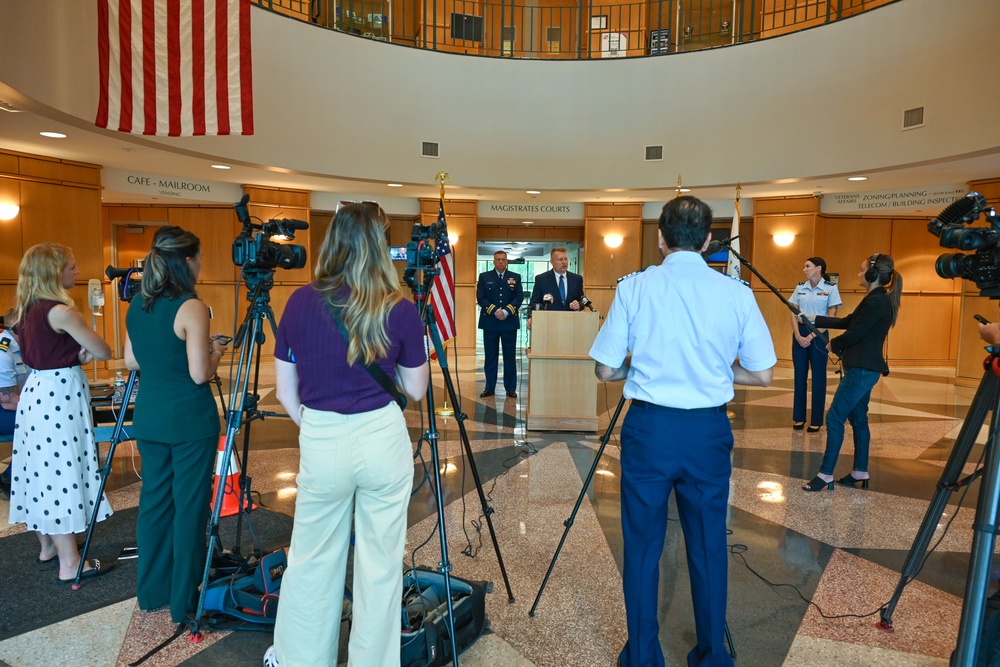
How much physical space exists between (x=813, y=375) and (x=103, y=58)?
24.2 ft

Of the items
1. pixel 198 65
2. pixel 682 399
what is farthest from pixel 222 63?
pixel 682 399

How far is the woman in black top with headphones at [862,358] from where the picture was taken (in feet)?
14.3

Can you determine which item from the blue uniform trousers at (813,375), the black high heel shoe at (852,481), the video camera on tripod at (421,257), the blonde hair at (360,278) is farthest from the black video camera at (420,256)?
the blue uniform trousers at (813,375)

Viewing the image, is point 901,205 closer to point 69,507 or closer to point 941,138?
point 941,138

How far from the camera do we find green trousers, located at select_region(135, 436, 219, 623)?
8.43 ft

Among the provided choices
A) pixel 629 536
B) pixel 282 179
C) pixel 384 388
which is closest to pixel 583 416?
pixel 629 536

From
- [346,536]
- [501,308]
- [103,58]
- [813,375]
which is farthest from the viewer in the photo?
[501,308]

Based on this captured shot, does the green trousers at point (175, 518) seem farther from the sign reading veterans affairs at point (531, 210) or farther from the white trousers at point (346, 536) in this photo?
the sign reading veterans affairs at point (531, 210)

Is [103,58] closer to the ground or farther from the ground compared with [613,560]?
farther from the ground

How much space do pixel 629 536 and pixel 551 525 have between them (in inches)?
66.2

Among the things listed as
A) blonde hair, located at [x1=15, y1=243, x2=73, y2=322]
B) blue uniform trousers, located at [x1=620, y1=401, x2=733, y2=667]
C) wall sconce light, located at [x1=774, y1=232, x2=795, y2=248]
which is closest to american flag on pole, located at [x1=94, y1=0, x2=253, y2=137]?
blonde hair, located at [x1=15, y1=243, x2=73, y2=322]

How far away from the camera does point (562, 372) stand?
6.09 meters

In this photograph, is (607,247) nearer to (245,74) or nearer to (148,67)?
(245,74)

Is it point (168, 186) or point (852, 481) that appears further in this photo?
point (168, 186)
